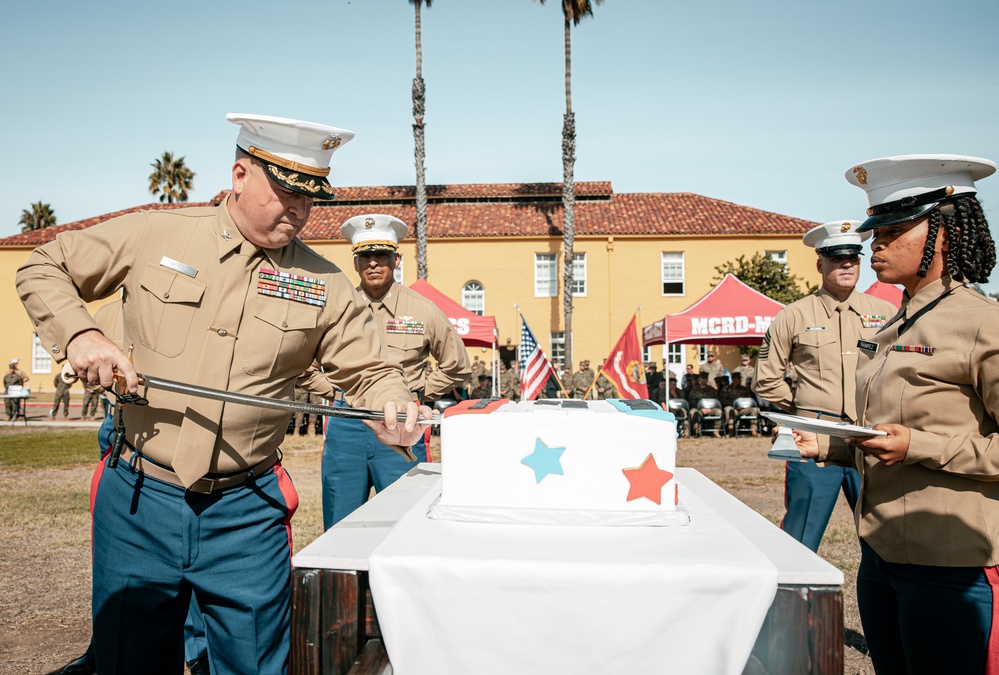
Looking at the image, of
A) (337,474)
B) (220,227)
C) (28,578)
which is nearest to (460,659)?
(220,227)

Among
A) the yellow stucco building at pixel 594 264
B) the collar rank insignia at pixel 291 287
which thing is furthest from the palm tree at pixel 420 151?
the collar rank insignia at pixel 291 287

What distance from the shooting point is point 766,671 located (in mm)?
1984

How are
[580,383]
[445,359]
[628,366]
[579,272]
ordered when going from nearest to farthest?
[445,359] → [628,366] → [580,383] → [579,272]

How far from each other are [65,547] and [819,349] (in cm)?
628

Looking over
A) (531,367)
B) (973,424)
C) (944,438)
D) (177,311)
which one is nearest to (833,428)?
(944,438)

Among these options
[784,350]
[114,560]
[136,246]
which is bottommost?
[114,560]

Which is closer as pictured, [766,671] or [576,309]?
[766,671]

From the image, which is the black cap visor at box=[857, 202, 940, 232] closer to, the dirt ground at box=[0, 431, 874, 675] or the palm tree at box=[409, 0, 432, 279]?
the dirt ground at box=[0, 431, 874, 675]

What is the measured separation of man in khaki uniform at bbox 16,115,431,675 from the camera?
2510mm

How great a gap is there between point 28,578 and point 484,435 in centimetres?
499

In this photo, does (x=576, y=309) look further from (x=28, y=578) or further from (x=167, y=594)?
(x=167, y=594)

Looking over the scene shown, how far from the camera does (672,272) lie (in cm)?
3600

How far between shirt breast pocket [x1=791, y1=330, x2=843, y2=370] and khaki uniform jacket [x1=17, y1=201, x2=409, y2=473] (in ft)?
10.5

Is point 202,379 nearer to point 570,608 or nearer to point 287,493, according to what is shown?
point 287,493
